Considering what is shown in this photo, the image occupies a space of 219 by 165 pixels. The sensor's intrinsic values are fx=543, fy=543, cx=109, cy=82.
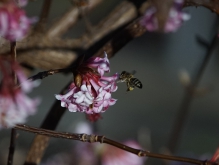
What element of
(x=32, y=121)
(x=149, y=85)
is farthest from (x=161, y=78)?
(x=32, y=121)

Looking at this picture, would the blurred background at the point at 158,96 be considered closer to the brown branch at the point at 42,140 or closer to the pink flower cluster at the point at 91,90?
the brown branch at the point at 42,140

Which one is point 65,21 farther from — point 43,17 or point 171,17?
point 171,17

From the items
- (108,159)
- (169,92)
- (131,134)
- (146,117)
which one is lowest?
(108,159)

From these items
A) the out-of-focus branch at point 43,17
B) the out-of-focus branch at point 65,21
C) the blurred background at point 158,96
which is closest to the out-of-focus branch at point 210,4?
the out-of-focus branch at point 43,17

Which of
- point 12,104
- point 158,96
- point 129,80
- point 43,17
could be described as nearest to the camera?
point 12,104

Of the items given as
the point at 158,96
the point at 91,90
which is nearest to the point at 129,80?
the point at 91,90

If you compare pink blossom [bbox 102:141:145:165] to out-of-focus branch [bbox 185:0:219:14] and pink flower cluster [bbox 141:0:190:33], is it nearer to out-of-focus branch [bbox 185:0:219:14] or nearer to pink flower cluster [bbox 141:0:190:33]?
pink flower cluster [bbox 141:0:190:33]

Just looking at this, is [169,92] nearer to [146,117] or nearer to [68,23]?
[146,117]
